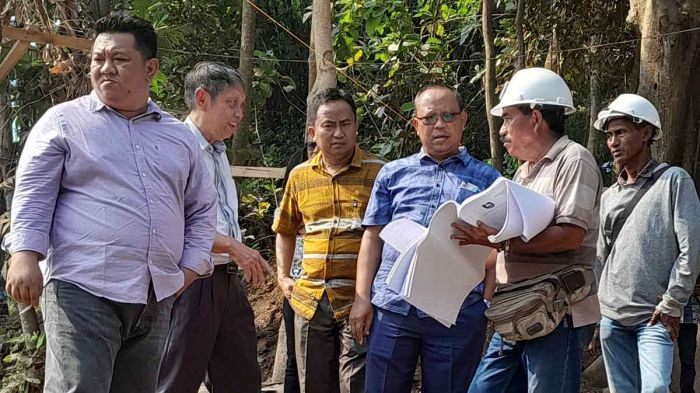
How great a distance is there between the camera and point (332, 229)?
4309 mm

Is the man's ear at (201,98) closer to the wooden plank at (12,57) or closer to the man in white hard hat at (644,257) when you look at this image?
the man in white hard hat at (644,257)

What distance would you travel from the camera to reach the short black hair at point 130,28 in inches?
127

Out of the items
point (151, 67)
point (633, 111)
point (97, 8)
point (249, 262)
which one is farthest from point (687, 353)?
point (97, 8)

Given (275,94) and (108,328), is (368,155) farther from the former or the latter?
(275,94)

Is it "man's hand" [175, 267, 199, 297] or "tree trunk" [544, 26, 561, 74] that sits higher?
"tree trunk" [544, 26, 561, 74]

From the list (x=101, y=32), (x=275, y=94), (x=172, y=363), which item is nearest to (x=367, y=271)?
(x=172, y=363)

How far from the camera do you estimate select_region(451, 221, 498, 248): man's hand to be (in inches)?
134

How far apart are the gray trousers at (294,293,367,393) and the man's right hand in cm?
172

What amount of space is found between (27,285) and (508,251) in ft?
6.16

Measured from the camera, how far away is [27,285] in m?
2.84

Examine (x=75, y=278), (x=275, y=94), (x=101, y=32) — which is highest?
(x=101, y=32)

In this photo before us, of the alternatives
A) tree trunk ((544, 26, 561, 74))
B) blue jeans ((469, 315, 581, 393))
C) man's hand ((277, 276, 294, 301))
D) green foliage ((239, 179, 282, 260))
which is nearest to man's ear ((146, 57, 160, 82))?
man's hand ((277, 276, 294, 301))

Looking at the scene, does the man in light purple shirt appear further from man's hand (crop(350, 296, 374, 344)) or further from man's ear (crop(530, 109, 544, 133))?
man's ear (crop(530, 109, 544, 133))

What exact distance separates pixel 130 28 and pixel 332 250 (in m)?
1.60
